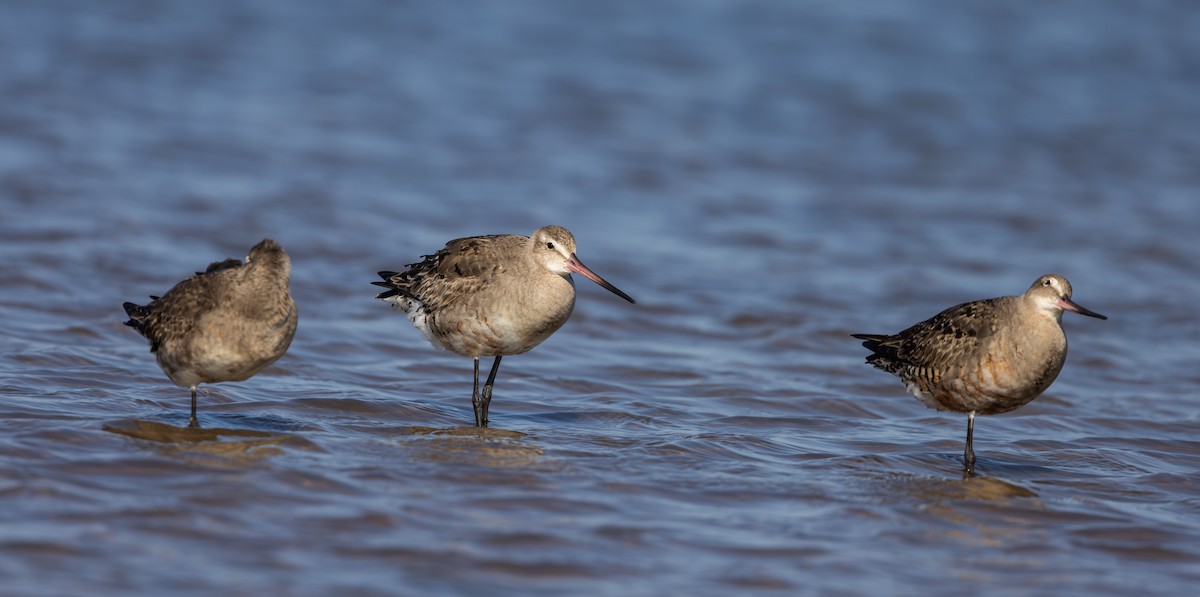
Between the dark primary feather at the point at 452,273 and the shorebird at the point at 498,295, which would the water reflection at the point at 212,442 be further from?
the dark primary feather at the point at 452,273

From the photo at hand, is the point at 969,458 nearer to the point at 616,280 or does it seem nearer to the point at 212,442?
the point at 212,442

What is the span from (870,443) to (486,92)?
10.2 metres

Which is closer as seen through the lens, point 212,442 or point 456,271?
point 212,442

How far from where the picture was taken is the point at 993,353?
676cm

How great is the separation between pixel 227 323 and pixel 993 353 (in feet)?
11.1

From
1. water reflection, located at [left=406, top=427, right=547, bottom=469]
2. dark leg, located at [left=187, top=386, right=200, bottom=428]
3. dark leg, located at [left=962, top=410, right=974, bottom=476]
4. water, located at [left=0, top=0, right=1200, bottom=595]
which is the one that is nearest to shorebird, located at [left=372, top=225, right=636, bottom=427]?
water reflection, located at [left=406, top=427, right=547, bottom=469]

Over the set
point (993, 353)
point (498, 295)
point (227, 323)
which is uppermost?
point (498, 295)

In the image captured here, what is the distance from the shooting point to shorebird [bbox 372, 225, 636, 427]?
7.24 m

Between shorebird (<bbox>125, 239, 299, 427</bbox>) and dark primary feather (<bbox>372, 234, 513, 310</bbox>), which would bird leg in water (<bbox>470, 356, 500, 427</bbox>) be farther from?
shorebird (<bbox>125, 239, 299, 427</bbox>)

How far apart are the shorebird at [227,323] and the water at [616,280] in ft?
1.02

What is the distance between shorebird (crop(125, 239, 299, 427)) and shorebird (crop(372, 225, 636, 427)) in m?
1.11

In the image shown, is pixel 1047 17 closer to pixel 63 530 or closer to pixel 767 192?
pixel 767 192

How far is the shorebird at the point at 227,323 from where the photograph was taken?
6.25 metres

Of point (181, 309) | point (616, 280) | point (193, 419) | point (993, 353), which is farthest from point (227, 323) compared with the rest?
point (616, 280)
